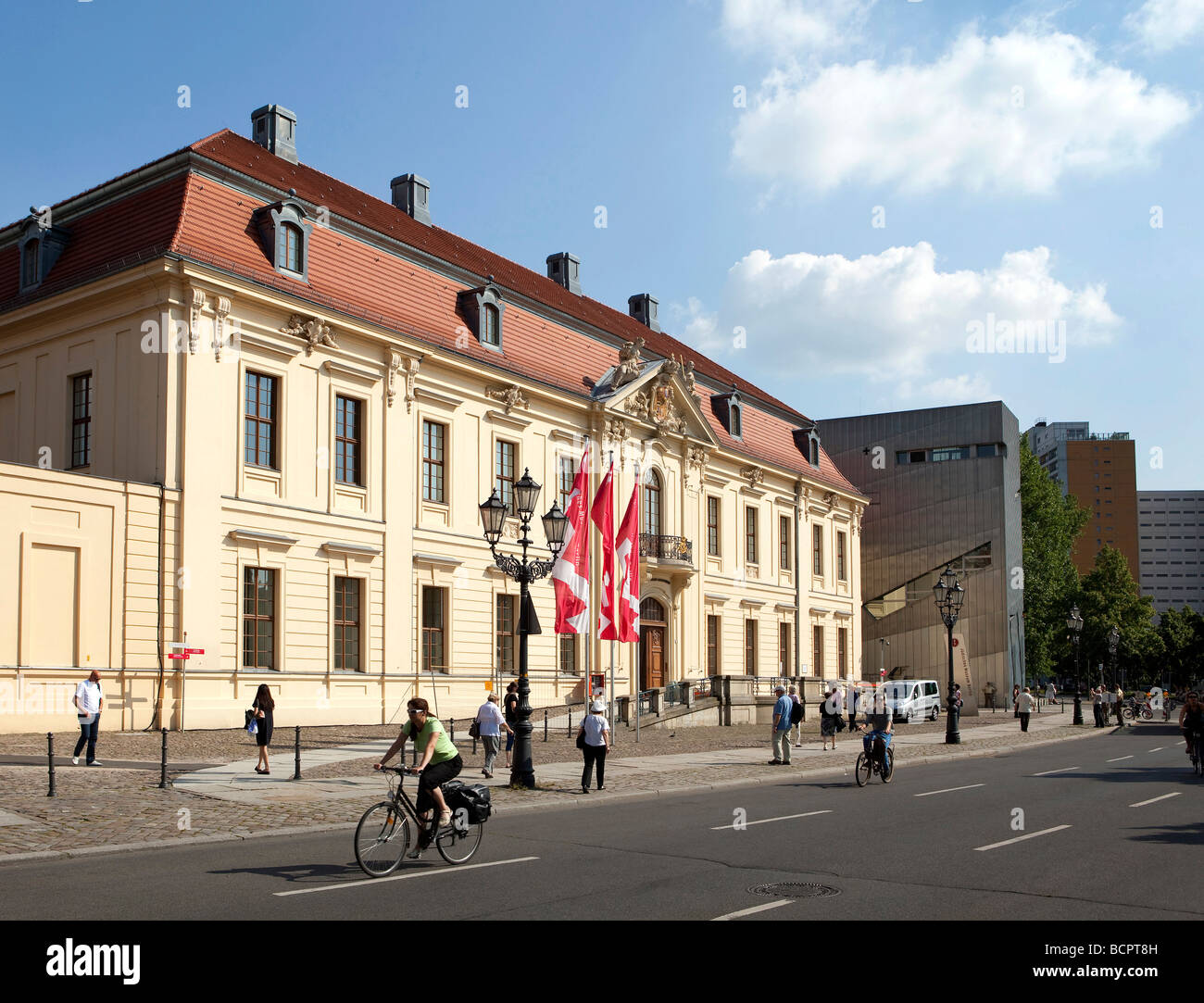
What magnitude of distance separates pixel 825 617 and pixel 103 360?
3915 centimetres

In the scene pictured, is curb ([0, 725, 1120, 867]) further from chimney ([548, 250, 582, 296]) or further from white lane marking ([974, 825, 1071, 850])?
chimney ([548, 250, 582, 296])

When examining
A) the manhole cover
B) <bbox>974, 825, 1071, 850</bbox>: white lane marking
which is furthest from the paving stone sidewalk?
<bbox>974, 825, 1071, 850</bbox>: white lane marking

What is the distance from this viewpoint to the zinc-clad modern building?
66.6 m

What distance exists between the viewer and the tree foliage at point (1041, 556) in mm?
79812

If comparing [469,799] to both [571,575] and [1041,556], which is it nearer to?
[571,575]

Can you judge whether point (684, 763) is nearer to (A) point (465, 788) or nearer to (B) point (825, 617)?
(A) point (465, 788)

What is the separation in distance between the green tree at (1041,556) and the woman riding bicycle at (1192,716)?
183ft

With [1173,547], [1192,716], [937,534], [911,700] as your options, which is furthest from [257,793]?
[1173,547]

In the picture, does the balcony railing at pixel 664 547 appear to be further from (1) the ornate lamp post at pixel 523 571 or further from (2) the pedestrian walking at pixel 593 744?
(2) the pedestrian walking at pixel 593 744

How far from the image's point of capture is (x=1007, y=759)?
28.9 m

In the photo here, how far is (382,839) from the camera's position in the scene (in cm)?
1085

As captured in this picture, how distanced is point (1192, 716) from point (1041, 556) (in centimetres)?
5962

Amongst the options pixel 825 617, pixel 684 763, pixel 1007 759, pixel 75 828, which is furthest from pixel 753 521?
pixel 75 828

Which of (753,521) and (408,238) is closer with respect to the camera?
(408,238)
